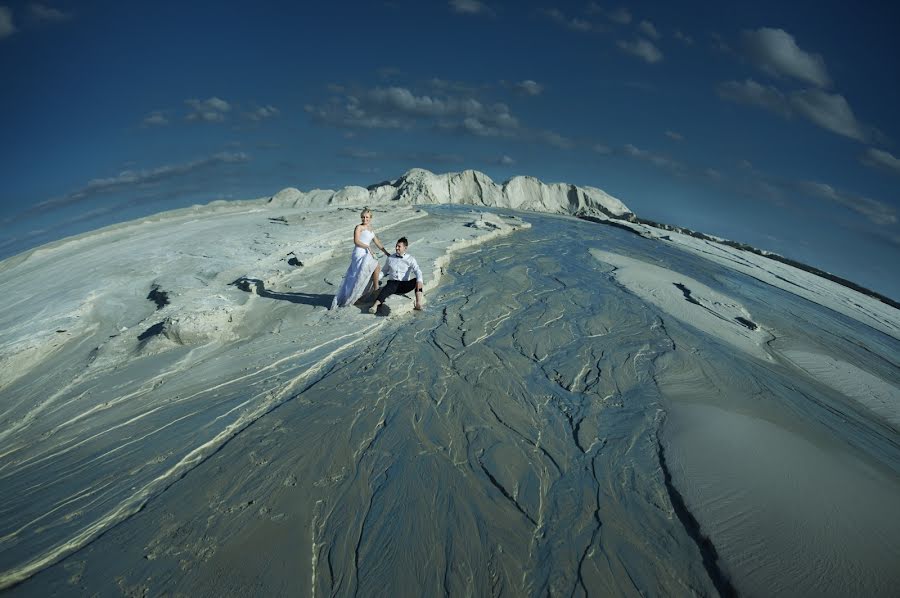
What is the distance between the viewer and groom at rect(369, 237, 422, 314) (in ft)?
22.2

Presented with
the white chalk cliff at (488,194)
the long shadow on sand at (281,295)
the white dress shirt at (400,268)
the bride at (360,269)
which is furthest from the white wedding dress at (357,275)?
the white chalk cliff at (488,194)

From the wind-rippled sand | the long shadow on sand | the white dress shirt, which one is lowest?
the long shadow on sand

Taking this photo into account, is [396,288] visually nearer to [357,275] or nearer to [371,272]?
[371,272]

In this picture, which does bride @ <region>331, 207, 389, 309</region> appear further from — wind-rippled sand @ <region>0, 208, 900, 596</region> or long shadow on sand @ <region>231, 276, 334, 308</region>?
long shadow on sand @ <region>231, 276, 334, 308</region>

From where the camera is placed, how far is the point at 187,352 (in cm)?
552

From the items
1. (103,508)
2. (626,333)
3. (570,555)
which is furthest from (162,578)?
(626,333)

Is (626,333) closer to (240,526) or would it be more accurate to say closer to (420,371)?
(420,371)

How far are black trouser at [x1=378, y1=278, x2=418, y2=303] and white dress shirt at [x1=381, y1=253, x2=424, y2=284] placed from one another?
10 cm

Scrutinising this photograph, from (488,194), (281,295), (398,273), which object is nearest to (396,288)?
(398,273)

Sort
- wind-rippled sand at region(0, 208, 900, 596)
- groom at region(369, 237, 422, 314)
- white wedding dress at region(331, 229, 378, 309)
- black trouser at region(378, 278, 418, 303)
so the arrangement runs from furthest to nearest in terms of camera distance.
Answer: black trouser at region(378, 278, 418, 303) → groom at region(369, 237, 422, 314) → white wedding dress at region(331, 229, 378, 309) → wind-rippled sand at region(0, 208, 900, 596)

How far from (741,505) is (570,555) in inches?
66.2

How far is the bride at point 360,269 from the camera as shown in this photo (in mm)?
6535

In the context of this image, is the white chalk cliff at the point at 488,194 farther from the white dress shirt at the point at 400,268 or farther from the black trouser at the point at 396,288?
the white dress shirt at the point at 400,268

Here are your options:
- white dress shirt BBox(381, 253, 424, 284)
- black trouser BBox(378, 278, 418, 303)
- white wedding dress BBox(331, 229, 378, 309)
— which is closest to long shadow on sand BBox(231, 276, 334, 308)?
white wedding dress BBox(331, 229, 378, 309)
